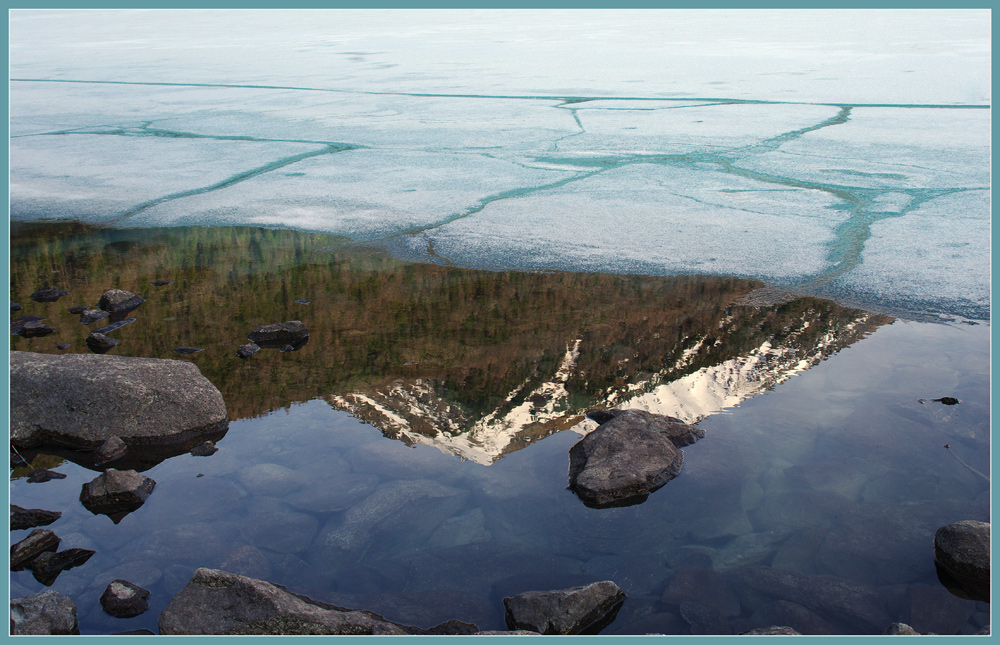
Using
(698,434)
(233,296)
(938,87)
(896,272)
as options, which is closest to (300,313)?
(233,296)

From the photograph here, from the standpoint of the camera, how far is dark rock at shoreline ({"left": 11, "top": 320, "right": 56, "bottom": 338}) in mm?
4133

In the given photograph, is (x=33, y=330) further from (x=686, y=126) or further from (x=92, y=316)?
(x=686, y=126)

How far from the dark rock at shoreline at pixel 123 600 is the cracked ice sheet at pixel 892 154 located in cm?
591

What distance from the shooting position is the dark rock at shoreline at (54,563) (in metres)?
2.46

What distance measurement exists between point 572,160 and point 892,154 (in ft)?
9.80

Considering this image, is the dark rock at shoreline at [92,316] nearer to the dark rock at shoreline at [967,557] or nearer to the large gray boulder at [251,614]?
the large gray boulder at [251,614]

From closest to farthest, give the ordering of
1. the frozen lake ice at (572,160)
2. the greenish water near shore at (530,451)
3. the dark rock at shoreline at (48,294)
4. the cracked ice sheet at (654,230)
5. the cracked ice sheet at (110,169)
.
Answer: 1. the greenish water near shore at (530,451)
2. the dark rock at shoreline at (48,294)
3. the cracked ice sheet at (654,230)
4. the frozen lake ice at (572,160)
5. the cracked ice sheet at (110,169)

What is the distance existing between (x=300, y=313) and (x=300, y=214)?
192 cm

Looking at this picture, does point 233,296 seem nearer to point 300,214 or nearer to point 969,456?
point 300,214

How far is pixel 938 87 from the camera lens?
36.6 ft

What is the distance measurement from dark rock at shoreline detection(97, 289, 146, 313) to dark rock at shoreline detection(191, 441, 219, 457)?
1.62 m

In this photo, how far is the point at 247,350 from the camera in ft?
12.9

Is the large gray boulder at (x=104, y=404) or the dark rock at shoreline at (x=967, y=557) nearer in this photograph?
the dark rock at shoreline at (x=967, y=557)

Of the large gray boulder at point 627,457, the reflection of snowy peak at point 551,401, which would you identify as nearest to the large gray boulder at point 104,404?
the reflection of snowy peak at point 551,401
